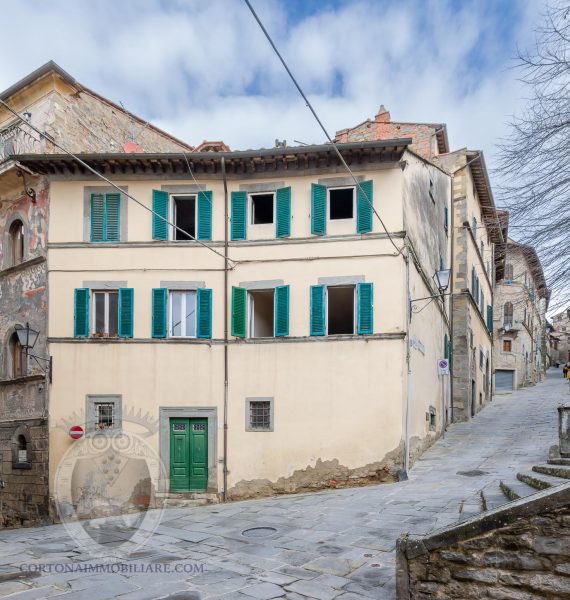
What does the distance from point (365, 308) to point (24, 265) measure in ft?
28.6

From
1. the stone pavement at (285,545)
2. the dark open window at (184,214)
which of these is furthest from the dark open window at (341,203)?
the stone pavement at (285,545)

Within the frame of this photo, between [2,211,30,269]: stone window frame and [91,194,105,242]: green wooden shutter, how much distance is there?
2.10 meters

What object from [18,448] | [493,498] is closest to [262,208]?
[18,448]

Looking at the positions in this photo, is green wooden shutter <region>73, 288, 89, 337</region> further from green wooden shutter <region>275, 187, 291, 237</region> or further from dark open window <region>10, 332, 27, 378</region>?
green wooden shutter <region>275, 187, 291, 237</region>

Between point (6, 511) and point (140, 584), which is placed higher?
point (140, 584)

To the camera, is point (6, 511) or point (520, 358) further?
point (520, 358)

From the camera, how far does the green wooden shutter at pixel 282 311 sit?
43.3ft

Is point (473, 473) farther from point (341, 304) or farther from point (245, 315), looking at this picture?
point (245, 315)

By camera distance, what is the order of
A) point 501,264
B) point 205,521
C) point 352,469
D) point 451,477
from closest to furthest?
1. point 501,264
2. point 205,521
3. point 451,477
4. point 352,469

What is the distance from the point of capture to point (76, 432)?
13.3 meters

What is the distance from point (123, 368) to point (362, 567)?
845 cm

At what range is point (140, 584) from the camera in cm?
649

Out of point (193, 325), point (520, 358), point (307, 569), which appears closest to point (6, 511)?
point (193, 325)

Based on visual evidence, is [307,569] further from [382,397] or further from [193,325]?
[193,325]
